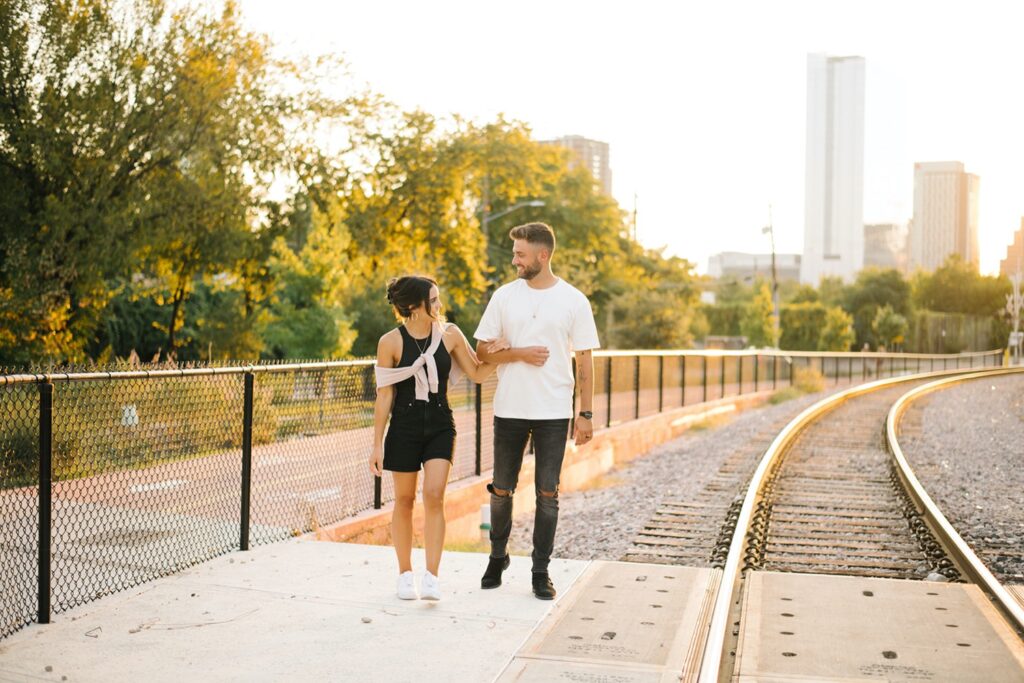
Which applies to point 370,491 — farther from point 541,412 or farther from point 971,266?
point 971,266

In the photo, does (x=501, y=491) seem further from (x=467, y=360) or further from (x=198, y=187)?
(x=198, y=187)

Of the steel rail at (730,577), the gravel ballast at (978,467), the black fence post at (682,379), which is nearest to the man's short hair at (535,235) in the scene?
the steel rail at (730,577)

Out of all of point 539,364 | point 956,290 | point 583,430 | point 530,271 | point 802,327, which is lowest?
point 583,430

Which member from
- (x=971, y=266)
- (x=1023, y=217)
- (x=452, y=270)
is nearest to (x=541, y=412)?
(x=452, y=270)

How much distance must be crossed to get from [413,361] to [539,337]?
0.69 metres

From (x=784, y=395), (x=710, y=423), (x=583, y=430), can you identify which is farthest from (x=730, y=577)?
(x=784, y=395)

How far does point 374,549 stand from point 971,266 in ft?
366

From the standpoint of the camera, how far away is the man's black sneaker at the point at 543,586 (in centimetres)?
589

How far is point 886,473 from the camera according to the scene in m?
13.1

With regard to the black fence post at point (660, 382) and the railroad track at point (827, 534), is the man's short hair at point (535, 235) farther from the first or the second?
the black fence post at point (660, 382)

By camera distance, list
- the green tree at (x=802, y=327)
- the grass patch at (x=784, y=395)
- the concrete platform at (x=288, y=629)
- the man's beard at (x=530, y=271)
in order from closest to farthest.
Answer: the concrete platform at (x=288, y=629) < the man's beard at (x=530, y=271) < the grass patch at (x=784, y=395) < the green tree at (x=802, y=327)

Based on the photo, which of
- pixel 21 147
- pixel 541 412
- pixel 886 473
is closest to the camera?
pixel 541 412

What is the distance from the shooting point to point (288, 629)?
5.34 m

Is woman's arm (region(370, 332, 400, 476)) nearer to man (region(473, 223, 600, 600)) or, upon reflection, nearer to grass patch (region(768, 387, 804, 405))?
man (region(473, 223, 600, 600))
